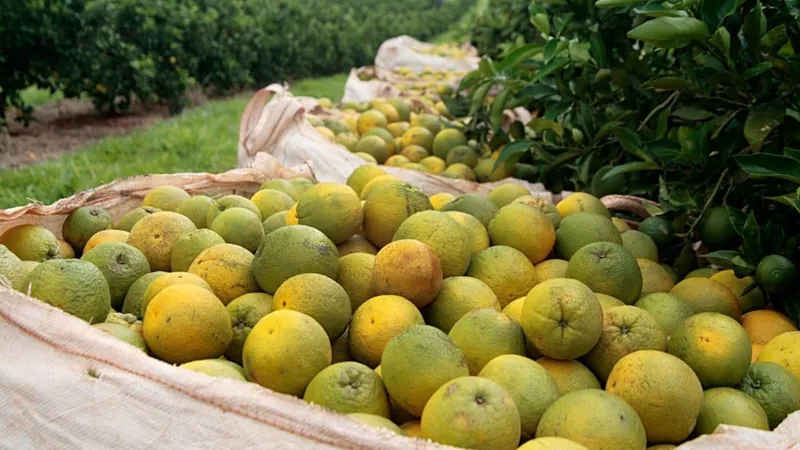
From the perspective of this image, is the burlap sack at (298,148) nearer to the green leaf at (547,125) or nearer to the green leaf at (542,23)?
the green leaf at (547,125)

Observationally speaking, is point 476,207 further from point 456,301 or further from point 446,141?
point 446,141

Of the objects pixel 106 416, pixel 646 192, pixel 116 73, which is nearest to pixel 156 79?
pixel 116 73

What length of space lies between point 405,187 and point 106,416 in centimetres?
114

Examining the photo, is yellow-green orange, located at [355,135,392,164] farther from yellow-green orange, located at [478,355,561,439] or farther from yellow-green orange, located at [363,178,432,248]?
yellow-green orange, located at [478,355,561,439]

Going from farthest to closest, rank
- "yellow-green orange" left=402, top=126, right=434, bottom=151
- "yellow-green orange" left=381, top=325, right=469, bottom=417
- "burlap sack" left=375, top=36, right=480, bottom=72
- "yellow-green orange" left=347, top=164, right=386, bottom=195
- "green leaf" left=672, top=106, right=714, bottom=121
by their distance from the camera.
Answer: "burlap sack" left=375, top=36, right=480, bottom=72 → "yellow-green orange" left=402, top=126, right=434, bottom=151 → "yellow-green orange" left=347, top=164, right=386, bottom=195 → "green leaf" left=672, top=106, right=714, bottom=121 → "yellow-green orange" left=381, top=325, right=469, bottom=417

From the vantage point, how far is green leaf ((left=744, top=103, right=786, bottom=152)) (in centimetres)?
218

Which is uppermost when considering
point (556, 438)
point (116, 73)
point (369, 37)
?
point (556, 438)

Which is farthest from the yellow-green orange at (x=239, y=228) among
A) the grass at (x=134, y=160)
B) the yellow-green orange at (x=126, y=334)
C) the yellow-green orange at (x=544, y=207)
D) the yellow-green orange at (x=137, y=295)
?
the grass at (x=134, y=160)

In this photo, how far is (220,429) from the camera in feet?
4.06

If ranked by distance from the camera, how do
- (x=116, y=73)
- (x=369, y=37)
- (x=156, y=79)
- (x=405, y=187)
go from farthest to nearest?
(x=369, y=37)
(x=156, y=79)
(x=116, y=73)
(x=405, y=187)

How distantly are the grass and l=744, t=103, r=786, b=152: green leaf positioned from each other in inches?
142

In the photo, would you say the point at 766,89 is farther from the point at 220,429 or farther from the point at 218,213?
the point at 220,429

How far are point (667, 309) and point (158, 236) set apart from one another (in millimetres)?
1445

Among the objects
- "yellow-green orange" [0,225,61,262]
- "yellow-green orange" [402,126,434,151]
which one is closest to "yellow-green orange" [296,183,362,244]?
"yellow-green orange" [0,225,61,262]
